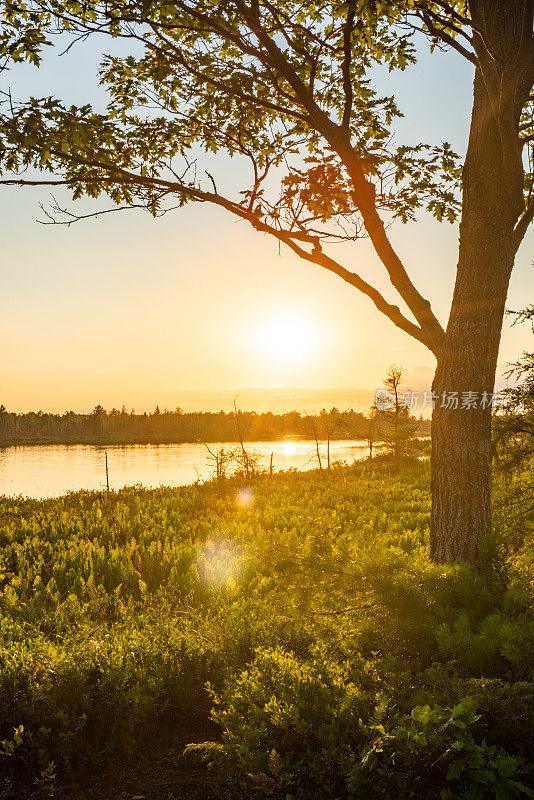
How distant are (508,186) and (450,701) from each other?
5178 millimetres

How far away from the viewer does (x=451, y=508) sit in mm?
5762

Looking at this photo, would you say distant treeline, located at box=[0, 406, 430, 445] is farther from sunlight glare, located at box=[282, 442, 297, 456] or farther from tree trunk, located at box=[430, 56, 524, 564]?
tree trunk, located at box=[430, 56, 524, 564]

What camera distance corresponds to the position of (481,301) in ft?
18.9

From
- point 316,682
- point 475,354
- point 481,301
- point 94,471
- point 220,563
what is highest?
point 481,301

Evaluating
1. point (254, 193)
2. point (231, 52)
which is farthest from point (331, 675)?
point (231, 52)

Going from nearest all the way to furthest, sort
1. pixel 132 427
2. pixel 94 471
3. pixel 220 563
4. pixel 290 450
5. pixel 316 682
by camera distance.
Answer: pixel 316 682 < pixel 220 563 < pixel 94 471 < pixel 290 450 < pixel 132 427

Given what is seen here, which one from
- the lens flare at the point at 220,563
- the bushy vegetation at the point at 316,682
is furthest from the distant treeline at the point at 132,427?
the bushy vegetation at the point at 316,682

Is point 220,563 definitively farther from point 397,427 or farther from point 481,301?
point 397,427

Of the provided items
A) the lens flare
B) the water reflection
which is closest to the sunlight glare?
the water reflection

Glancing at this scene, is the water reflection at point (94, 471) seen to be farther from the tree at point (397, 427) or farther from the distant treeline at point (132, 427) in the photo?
the distant treeline at point (132, 427)

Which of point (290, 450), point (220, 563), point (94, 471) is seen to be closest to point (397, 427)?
point (220, 563)

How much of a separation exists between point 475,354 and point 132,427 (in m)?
130

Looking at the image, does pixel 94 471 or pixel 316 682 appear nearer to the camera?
pixel 316 682

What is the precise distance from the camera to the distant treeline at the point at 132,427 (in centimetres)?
11793
